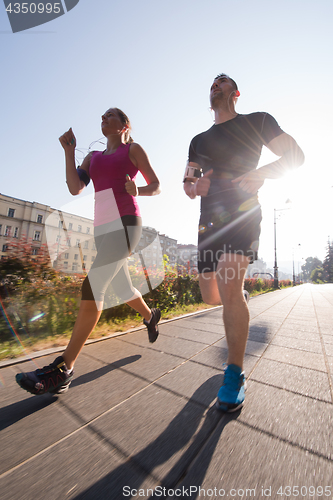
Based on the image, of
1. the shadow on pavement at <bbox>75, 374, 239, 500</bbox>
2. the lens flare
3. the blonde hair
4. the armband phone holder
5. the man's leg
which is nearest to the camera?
the shadow on pavement at <bbox>75, 374, 239, 500</bbox>

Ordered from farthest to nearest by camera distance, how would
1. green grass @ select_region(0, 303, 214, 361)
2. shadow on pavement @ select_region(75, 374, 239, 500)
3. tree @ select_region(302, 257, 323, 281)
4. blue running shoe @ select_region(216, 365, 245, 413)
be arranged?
tree @ select_region(302, 257, 323, 281)
green grass @ select_region(0, 303, 214, 361)
blue running shoe @ select_region(216, 365, 245, 413)
shadow on pavement @ select_region(75, 374, 239, 500)

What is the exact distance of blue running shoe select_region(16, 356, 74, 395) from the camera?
135cm

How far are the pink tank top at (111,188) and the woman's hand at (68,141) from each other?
0.70 feet


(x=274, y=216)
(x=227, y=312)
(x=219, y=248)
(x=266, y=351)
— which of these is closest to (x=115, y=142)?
(x=219, y=248)

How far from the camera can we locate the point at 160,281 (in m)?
5.26

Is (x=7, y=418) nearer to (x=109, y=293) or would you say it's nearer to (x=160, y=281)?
(x=109, y=293)

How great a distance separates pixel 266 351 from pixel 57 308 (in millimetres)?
2782

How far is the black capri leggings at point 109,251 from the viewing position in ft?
5.57

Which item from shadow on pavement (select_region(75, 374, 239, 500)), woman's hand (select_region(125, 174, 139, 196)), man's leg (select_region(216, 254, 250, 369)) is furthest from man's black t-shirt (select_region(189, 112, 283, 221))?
shadow on pavement (select_region(75, 374, 239, 500))

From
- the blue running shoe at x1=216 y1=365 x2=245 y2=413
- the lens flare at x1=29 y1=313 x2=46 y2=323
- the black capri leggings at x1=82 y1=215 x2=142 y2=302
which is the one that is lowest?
the blue running shoe at x1=216 y1=365 x2=245 y2=413

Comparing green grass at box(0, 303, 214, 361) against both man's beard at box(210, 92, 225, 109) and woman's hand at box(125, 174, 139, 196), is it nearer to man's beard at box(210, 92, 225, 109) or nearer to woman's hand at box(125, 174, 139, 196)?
woman's hand at box(125, 174, 139, 196)

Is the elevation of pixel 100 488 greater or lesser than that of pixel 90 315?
lesser

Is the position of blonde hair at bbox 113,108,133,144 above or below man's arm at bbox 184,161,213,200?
above

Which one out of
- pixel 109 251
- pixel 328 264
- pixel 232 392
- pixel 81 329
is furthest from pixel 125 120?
pixel 328 264
